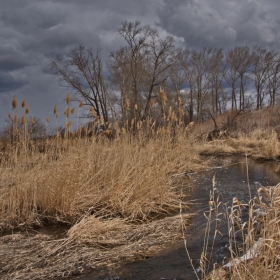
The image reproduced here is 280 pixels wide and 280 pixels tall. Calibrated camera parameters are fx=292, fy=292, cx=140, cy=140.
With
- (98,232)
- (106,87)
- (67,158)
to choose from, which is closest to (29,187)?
(67,158)

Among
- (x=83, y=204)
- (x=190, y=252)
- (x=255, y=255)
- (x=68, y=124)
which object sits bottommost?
(x=190, y=252)

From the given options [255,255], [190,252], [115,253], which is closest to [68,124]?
[115,253]

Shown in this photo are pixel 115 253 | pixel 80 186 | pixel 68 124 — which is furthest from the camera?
pixel 68 124

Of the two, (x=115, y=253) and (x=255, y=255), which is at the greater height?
(x=255, y=255)

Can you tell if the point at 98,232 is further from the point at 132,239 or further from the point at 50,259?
the point at 50,259

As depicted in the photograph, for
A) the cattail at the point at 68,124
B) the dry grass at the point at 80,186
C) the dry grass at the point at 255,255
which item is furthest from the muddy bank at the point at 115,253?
the cattail at the point at 68,124

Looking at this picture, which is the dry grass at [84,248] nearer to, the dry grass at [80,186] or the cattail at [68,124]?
the dry grass at [80,186]

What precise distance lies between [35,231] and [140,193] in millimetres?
1523

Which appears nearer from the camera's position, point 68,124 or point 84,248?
point 84,248

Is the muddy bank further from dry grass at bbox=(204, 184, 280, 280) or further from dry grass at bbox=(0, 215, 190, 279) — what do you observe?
dry grass at bbox=(204, 184, 280, 280)

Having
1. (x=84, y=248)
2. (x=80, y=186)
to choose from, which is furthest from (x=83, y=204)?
(x=84, y=248)

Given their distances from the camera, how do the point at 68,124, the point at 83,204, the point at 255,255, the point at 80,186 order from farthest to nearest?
1. the point at 68,124
2. the point at 80,186
3. the point at 83,204
4. the point at 255,255

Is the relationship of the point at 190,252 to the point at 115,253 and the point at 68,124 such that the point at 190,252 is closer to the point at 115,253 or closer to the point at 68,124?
the point at 115,253

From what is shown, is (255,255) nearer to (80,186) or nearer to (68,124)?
(80,186)
